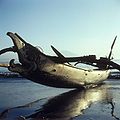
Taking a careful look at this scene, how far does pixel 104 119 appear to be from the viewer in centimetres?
1488

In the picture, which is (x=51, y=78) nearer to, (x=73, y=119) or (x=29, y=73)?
(x=29, y=73)

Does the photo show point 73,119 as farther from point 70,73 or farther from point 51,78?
point 70,73

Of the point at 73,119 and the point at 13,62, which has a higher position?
the point at 13,62

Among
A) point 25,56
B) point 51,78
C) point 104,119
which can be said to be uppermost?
point 25,56

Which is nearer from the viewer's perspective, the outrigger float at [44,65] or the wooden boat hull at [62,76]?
the outrigger float at [44,65]

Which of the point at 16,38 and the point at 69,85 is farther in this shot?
the point at 69,85

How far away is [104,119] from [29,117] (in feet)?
12.1

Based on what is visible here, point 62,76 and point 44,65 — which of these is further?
point 62,76

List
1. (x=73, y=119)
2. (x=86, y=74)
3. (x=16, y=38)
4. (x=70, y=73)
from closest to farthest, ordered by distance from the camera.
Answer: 1. (x=73, y=119)
2. (x=16, y=38)
3. (x=70, y=73)
4. (x=86, y=74)

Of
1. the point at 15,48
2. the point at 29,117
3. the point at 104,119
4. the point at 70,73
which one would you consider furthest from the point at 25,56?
the point at 104,119

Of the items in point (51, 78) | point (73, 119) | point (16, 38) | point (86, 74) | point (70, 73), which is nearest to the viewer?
point (73, 119)

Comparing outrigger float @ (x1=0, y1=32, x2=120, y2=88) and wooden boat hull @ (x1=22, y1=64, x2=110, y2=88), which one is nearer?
outrigger float @ (x1=0, y1=32, x2=120, y2=88)

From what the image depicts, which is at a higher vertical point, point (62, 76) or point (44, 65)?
point (44, 65)

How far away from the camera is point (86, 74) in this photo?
29.9 metres
